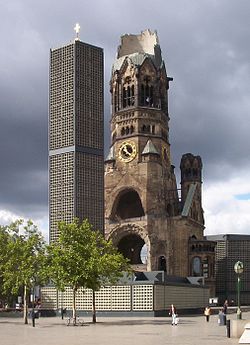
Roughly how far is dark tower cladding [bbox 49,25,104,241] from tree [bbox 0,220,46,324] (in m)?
29.7

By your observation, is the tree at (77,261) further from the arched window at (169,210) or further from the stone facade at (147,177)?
the arched window at (169,210)

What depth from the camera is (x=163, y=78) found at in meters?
142

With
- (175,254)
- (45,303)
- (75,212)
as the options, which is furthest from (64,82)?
(175,254)

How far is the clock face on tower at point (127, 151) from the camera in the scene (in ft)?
442

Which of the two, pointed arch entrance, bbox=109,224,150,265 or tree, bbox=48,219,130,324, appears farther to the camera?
pointed arch entrance, bbox=109,224,150,265

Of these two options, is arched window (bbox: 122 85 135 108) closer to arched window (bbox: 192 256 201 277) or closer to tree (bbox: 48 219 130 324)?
arched window (bbox: 192 256 201 277)

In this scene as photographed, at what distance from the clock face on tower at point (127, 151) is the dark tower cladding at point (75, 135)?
106ft

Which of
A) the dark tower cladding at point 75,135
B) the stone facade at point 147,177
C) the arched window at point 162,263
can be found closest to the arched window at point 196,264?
the stone facade at point 147,177

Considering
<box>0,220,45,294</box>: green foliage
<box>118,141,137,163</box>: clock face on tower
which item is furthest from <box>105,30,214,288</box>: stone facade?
<box>0,220,45,294</box>: green foliage

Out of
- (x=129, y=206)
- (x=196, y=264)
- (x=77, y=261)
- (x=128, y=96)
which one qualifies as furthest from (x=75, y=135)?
(x=129, y=206)

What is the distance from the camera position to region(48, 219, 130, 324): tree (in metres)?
60.2

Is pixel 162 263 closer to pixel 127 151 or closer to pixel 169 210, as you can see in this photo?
pixel 169 210

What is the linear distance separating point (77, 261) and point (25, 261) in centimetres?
621

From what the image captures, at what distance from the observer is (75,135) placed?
97.6m
